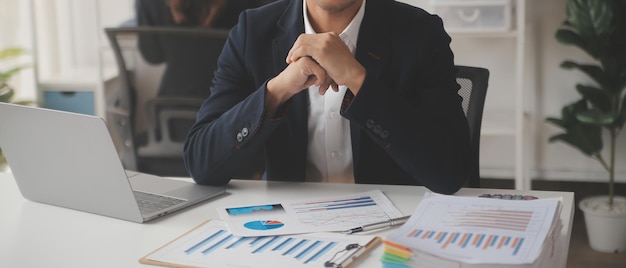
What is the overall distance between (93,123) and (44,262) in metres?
0.25

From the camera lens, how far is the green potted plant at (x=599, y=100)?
3.11m

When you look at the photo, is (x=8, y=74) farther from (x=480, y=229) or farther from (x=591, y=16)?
(x=480, y=229)

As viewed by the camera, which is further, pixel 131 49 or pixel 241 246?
pixel 131 49

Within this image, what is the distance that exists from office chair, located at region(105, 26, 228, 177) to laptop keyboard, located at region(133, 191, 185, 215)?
Result: 1.45 m

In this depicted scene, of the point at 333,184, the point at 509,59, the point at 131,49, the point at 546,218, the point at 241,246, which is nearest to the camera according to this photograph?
the point at 546,218

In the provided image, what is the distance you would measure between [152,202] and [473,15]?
1.95 meters

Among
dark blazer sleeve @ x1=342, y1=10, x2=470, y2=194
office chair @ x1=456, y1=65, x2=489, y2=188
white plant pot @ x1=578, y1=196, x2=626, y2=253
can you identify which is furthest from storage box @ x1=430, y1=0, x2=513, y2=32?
dark blazer sleeve @ x1=342, y1=10, x2=470, y2=194

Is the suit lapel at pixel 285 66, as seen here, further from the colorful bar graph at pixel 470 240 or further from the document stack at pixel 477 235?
the colorful bar graph at pixel 470 240

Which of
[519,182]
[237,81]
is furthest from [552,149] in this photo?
[237,81]

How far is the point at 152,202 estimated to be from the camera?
1670mm

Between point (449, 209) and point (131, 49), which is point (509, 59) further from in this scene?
point (449, 209)

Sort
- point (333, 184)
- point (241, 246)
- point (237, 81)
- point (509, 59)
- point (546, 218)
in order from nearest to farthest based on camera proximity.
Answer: point (546, 218)
point (241, 246)
point (333, 184)
point (237, 81)
point (509, 59)

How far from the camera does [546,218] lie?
1.29 meters

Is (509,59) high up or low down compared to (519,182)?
up
